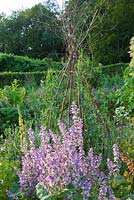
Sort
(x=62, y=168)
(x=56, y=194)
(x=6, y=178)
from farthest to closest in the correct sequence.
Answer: (x=6, y=178) → (x=62, y=168) → (x=56, y=194)

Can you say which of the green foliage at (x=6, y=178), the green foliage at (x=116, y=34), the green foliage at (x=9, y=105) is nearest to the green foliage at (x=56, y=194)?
the green foliage at (x=6, y=178)

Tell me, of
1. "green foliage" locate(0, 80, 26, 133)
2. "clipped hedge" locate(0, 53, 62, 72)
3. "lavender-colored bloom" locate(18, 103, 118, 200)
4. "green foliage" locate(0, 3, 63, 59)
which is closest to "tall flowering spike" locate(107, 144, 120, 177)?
"lavender-colored bloom" locate(18, 103, 118, 200)

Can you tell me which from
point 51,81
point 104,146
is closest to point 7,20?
point 51,81

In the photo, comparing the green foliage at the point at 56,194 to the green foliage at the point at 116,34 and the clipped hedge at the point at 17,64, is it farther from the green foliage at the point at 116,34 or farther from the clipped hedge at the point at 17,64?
the clipped hedge at the point at 17,64

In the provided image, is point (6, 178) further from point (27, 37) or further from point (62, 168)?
point (27, 37)

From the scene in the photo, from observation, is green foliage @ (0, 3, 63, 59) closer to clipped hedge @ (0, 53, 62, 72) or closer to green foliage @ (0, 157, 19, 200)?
clipped hedge @ (0, 53, 62, 72)

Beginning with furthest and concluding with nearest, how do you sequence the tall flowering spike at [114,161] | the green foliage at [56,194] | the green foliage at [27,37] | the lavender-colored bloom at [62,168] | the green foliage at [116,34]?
the green foliage at [27,37] → the green foliage at [116,34] → the tall flowering spike at [114,161] → the lavender-colored bloom at [62,168] → the green foliage at [56,194]

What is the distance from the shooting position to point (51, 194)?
96.2 inches

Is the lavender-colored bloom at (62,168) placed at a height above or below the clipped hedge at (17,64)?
above

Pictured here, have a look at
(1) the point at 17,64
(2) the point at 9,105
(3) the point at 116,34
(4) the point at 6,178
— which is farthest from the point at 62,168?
(1) the point at 17,64

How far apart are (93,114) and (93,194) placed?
250cm

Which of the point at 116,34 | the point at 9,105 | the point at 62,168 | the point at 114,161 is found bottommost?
the point at 9,105

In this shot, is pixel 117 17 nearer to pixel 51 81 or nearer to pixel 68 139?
pixel 51 81

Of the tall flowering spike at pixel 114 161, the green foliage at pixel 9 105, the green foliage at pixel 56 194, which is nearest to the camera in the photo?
the green foliage at pixel 56 194
